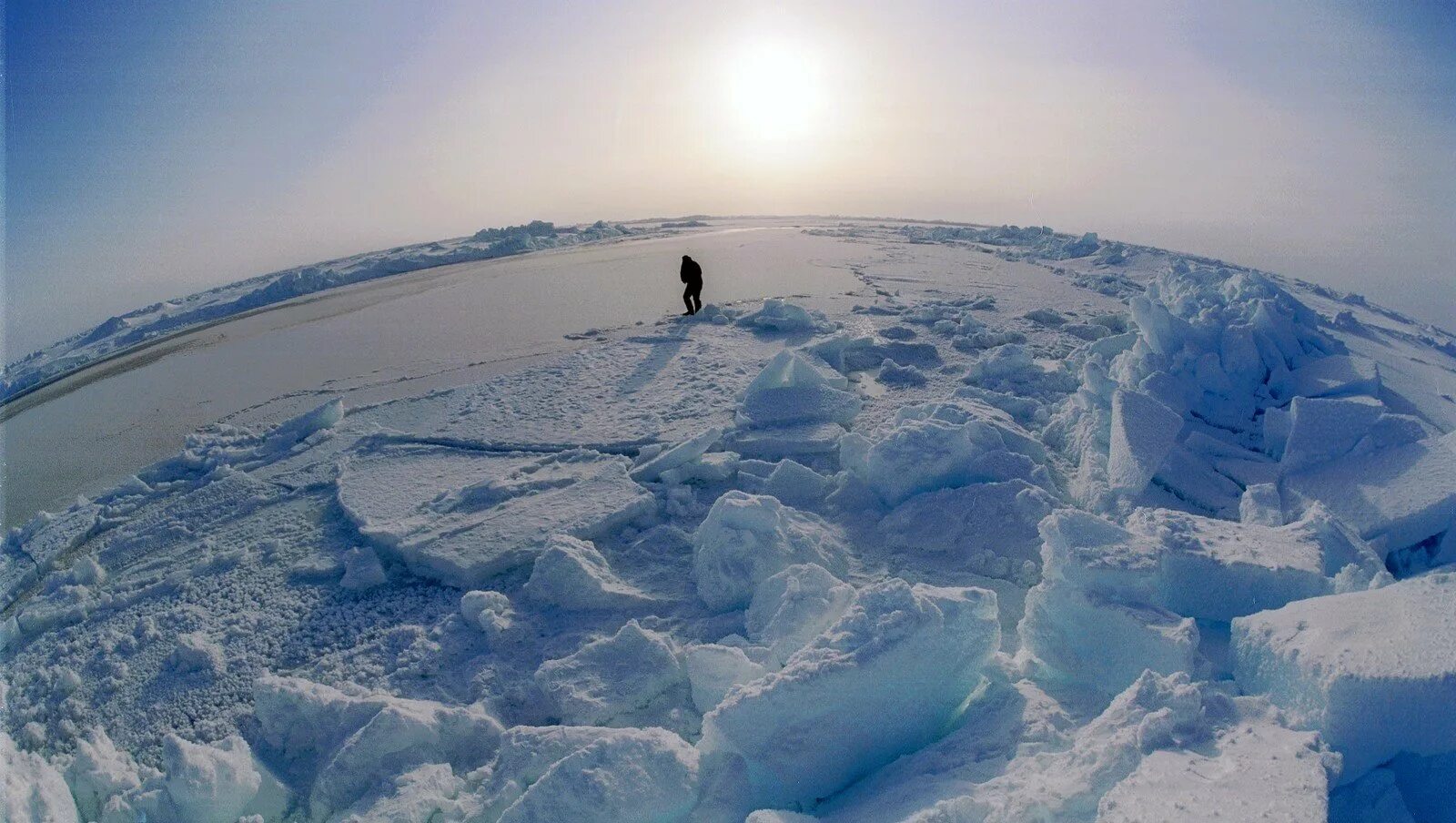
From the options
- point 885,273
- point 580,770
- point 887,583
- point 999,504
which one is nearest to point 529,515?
point 580,770

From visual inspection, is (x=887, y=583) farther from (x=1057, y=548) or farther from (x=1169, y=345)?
(x=1169, y=345)

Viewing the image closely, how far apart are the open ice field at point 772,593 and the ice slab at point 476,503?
3cm

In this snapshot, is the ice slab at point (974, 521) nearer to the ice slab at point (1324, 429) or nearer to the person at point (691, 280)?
the ice slab at point (1324, 429)

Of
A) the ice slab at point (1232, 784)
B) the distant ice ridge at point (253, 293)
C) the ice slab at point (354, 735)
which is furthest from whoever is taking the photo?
the distant ice ridge at point (253, 293)

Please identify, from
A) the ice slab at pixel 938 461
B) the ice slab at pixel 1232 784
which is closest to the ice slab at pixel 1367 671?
the ice slab at pixel 1232 784

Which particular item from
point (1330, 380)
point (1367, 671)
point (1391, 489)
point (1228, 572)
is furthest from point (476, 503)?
point (1330, 380)

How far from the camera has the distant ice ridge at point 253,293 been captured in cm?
1149

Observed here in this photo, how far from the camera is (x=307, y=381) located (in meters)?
6.46

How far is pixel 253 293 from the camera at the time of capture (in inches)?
513

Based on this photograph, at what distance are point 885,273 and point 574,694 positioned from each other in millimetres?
9277

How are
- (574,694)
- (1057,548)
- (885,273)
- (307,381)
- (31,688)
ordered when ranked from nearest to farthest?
(1057,548) < (574,694) < (31,688) < (307,381) < (885,273)

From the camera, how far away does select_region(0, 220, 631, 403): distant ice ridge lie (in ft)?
37.7

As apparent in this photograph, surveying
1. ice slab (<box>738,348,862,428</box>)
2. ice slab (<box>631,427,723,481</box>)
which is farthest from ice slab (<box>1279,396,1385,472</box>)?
ice slab (<box>631,427,723,481</box>)

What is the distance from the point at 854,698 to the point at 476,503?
2.62m
